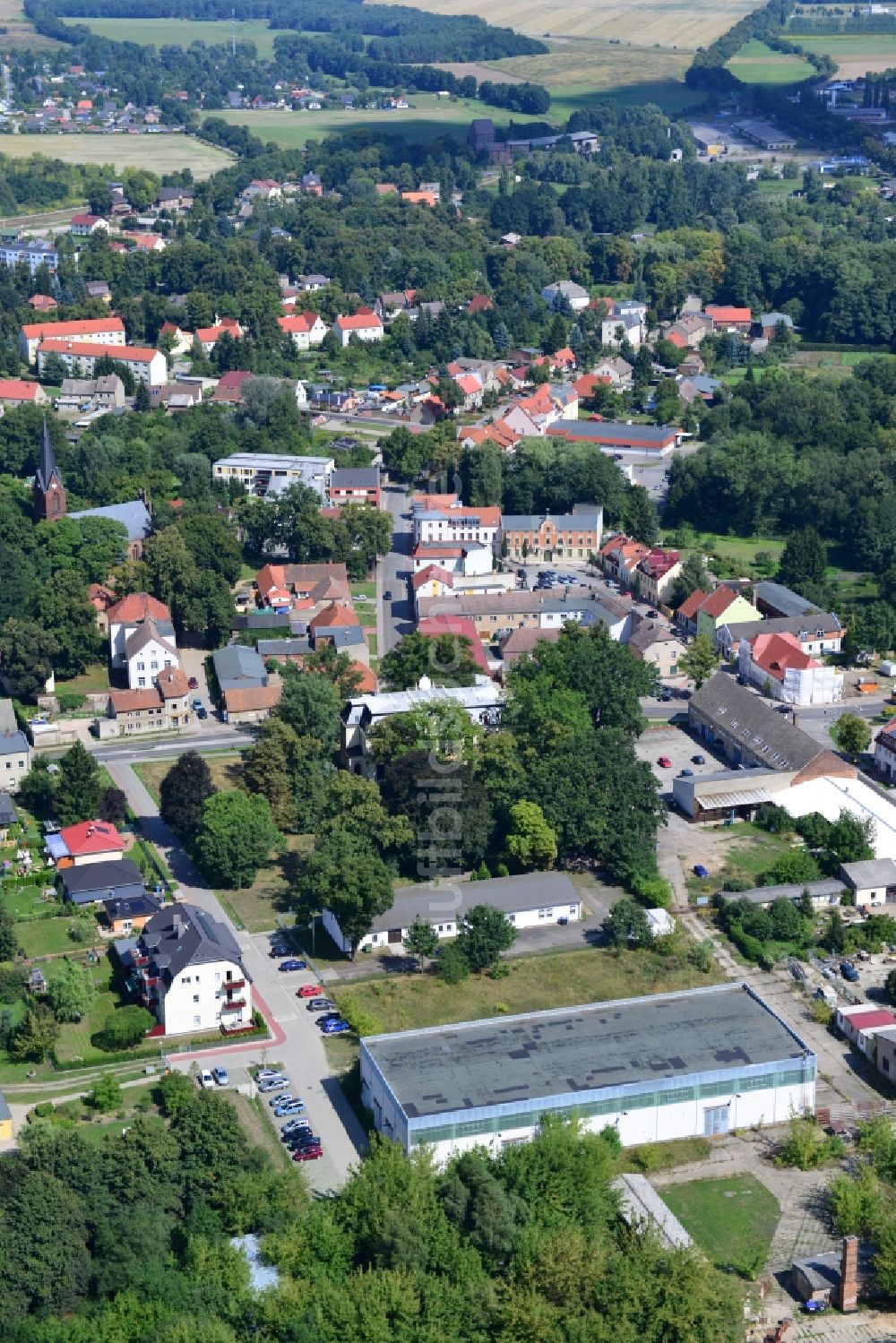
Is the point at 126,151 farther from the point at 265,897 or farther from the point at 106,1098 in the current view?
the point at 106,1098

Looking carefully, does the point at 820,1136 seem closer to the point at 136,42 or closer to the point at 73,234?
the point at 73,234

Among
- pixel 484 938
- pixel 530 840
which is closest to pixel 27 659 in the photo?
pixel 530 840

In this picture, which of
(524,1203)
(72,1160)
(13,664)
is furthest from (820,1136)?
(13,664)

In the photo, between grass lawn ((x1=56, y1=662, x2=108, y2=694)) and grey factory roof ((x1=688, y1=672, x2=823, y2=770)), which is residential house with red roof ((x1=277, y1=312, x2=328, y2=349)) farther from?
grey factory roof ((x1=688, y1=672, x2=823, y2=770))

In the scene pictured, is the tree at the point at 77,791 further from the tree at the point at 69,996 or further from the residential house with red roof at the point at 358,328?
the residential house with red roof at the point at 358,328

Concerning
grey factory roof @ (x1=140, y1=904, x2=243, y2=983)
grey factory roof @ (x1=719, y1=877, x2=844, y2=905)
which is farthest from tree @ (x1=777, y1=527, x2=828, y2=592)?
grey factory roof @ (x1=140, y1=904, x2=243, y2=983)
